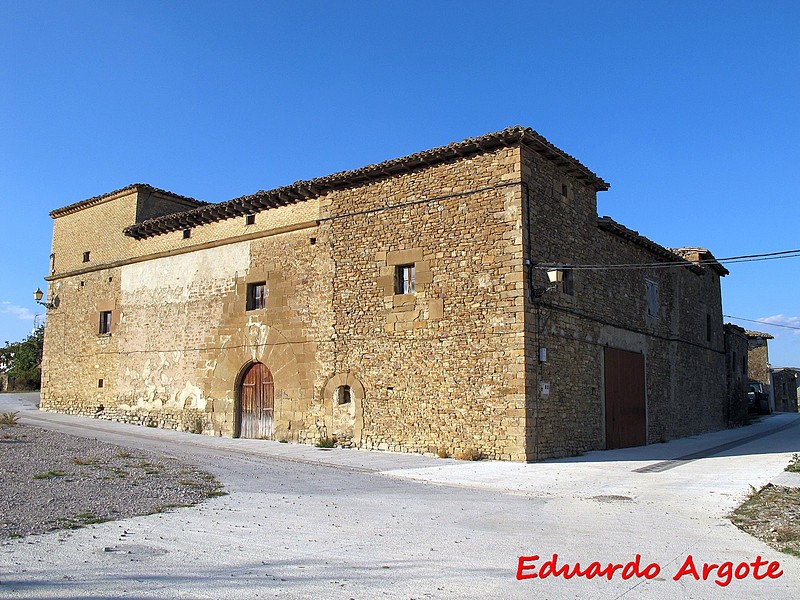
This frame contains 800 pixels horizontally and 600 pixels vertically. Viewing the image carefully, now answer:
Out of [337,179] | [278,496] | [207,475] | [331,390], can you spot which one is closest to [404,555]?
[278,496]

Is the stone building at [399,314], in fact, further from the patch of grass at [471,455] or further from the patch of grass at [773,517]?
the patch of grass at [773,517]

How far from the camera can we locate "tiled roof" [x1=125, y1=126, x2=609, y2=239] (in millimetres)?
13930

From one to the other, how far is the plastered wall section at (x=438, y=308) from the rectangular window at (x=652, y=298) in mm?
7823

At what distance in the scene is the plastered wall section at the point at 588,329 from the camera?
13.8 metres

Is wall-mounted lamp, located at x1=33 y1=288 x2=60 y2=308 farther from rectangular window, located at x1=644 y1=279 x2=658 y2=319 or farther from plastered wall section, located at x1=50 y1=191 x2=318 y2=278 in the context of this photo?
rectangular window, located at x1=644 y1=279 x2=658 y2=319

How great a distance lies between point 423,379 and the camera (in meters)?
14.5

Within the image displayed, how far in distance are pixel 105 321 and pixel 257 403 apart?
755 cm

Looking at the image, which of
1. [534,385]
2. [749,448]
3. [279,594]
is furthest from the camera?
[749,448]

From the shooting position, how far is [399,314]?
15.1m

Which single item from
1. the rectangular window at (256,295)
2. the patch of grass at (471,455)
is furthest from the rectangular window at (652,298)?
the rectangular window at (256,295)

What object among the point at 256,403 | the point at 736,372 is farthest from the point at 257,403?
the point at 736,372

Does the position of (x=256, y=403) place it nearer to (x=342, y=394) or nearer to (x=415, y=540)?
(x=342, y=394)

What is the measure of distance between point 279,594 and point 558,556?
249cm

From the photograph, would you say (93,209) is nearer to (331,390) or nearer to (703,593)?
(331,390)
